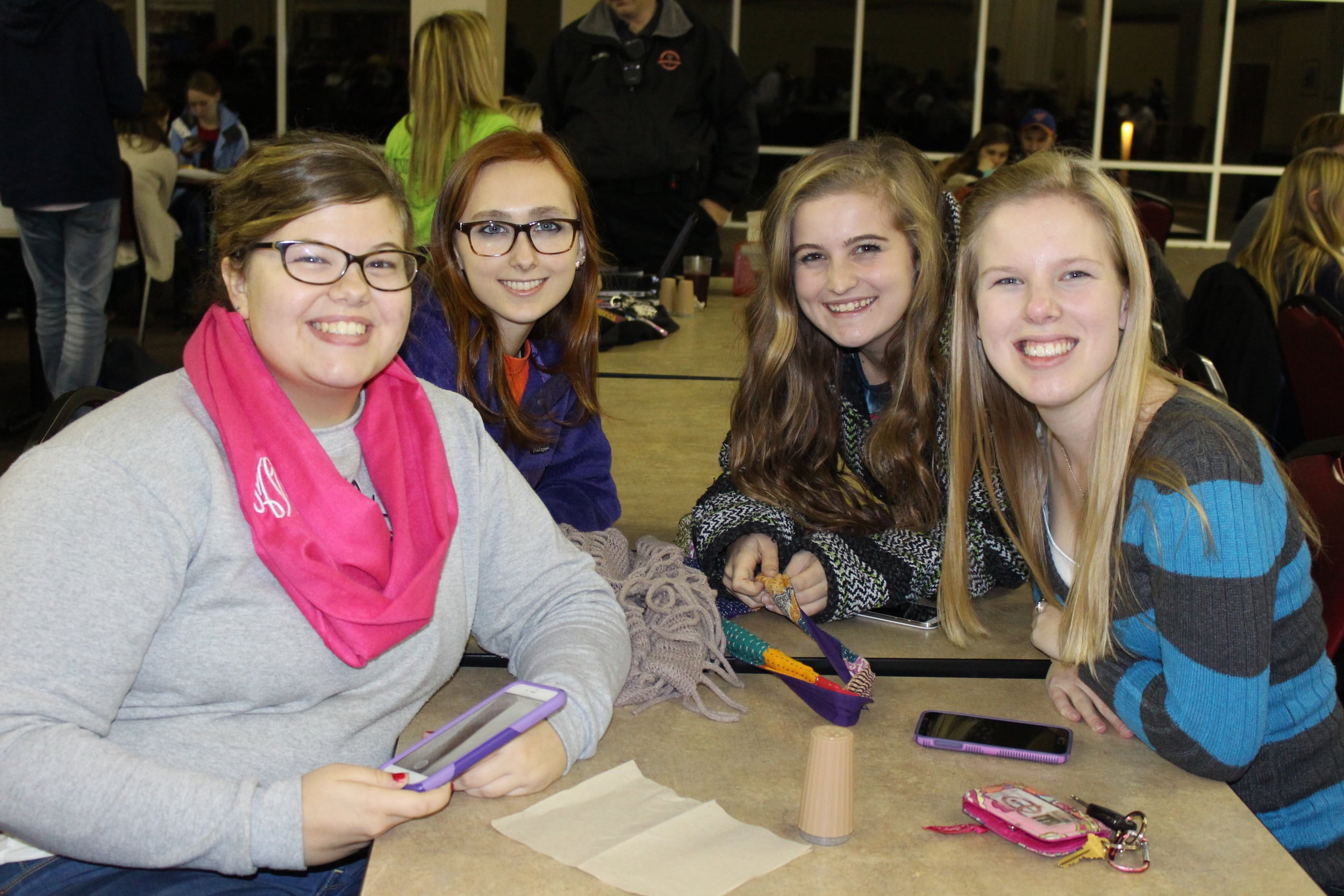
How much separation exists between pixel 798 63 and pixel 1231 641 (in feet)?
31.0

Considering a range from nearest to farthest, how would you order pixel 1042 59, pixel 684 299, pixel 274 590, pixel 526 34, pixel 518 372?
pixel 274 590 < pixel 518 372 < pixel 684 299 < pixel 526 34 < pixel 1042 59

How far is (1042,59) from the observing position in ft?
33.0

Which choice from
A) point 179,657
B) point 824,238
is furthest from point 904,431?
point 179,657

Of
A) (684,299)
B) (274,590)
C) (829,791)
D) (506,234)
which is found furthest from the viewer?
(684,299)

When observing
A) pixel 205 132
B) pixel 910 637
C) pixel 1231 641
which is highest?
pixel 205 132

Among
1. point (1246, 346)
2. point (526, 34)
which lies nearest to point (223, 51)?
point (526, 34)

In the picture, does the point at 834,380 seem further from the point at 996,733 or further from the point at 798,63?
the point at 798,63

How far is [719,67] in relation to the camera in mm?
4691

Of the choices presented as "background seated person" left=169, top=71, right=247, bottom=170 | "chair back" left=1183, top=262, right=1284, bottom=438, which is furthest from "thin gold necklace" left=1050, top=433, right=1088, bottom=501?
"background seated person" left=169, top=71, right=247, bottom=170

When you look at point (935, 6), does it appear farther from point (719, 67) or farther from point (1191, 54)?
point (719, 67)

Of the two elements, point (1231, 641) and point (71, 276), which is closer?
point (1231, 641)

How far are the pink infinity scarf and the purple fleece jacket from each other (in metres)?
0.65

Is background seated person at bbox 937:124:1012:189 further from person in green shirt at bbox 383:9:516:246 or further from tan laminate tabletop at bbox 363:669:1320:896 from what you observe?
tan laminate tabletop at bbox 363:669:1320:896

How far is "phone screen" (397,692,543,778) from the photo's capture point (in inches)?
46.3
